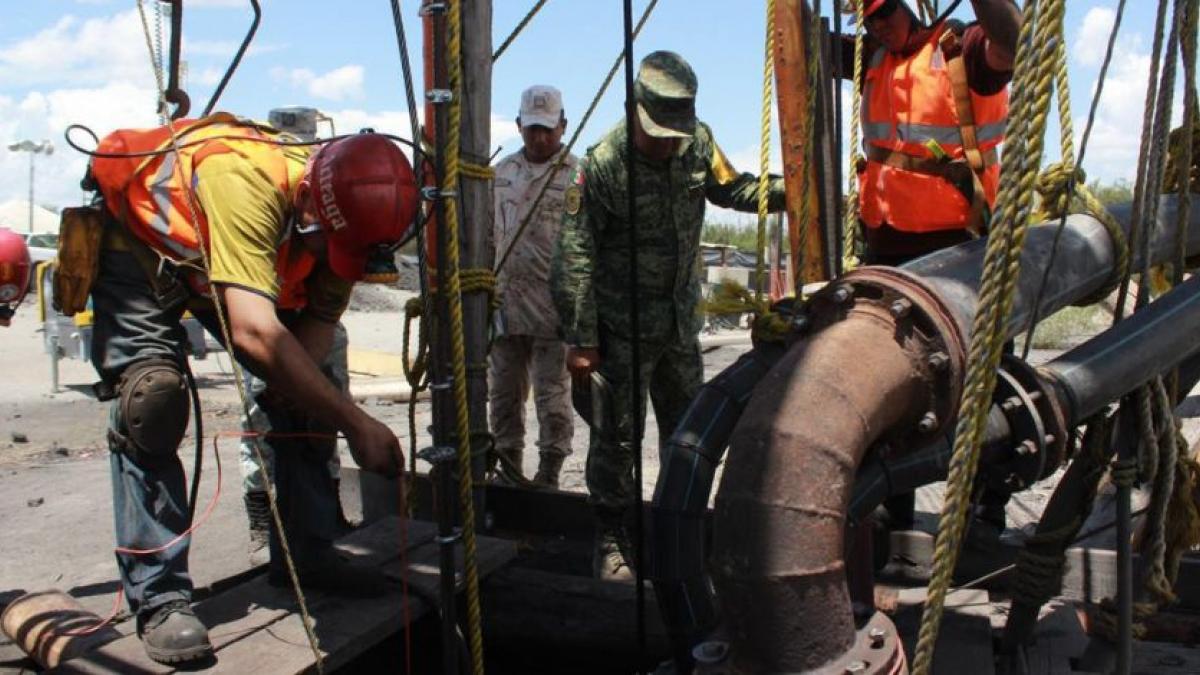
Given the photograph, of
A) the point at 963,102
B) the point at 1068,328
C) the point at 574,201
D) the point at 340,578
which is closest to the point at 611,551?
the point at 340,578

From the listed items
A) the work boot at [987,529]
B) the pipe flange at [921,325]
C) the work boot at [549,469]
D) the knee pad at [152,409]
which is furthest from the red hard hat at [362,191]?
the work boot at [549,469]

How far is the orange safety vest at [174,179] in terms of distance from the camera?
3176mm

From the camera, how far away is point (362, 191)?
297cm

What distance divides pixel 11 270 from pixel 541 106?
108 inches

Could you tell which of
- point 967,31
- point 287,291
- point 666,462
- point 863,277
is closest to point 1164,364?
point 863,277

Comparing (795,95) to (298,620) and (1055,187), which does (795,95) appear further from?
(298,620)

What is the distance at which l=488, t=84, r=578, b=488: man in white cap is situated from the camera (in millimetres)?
5656

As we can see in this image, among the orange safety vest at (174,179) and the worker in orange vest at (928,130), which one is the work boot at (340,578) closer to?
the orange safety vest at (174,179)

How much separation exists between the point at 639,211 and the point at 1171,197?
1.81m

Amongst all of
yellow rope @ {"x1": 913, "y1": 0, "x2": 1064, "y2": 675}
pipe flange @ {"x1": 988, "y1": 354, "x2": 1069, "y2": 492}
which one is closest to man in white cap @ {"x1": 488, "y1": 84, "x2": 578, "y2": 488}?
pipe flange @ {"x1": 988, "y1": 354, "x2": 1069, "y2": 492}

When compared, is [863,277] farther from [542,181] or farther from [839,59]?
[542,181]

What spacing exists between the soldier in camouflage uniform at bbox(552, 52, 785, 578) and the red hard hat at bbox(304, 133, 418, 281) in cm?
122

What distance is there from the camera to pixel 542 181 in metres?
5.92

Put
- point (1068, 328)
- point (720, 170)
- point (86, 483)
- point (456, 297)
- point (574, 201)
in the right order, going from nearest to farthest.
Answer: point (456, 297), point (574, 201), point (720, 170), point (86, 483), point (1068, 328)
